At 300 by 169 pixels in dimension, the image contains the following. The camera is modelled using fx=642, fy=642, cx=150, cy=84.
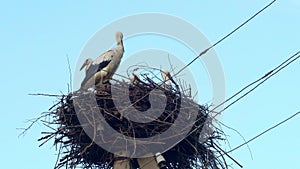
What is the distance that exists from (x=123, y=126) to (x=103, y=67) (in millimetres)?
1682

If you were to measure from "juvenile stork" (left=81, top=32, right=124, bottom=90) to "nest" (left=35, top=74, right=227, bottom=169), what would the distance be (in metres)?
1.13

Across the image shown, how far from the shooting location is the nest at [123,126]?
535cm

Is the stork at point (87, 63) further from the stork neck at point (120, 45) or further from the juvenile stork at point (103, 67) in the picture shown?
the stork neck at point (120, 45)

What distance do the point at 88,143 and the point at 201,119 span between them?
1.00 meters

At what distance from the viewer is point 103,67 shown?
6914mm

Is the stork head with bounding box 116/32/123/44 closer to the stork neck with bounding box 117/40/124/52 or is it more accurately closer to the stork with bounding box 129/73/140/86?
the stork neck with bounding box 117/40/124/52

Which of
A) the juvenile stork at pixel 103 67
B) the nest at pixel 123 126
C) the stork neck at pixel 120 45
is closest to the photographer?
the nest at pixel 123 126

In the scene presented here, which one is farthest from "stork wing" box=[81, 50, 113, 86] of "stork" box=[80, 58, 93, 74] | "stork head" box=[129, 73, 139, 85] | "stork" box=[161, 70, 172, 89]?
"stork head" box=[129, 73, 139, 85]

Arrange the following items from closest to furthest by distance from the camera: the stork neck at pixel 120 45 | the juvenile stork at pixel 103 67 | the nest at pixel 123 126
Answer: the nest at pixel 123 126, the juvenile stork at pixel 103 67, the stork neck at pixel 120 45

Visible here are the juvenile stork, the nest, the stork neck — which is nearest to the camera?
the nest

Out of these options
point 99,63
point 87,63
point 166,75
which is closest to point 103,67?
point 99,63

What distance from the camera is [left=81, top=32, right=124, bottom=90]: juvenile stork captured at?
6.86 meters

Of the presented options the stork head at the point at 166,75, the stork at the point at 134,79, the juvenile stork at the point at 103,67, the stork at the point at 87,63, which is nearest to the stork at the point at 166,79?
the stork head at the point at 166,75

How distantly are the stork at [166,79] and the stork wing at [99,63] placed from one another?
0.84m
